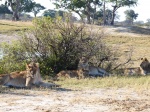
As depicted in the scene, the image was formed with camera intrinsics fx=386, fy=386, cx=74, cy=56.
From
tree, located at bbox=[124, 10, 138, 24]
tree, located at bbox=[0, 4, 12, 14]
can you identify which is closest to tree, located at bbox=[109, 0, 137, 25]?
tree, located at bbox=[0, 4, 12, 14]

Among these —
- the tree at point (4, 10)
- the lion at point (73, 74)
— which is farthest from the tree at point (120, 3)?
the lion at point (73, 74)

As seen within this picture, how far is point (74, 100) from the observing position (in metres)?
9.42

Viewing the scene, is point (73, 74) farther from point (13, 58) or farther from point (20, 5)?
point (20, 5)

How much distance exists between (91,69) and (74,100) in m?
6.24

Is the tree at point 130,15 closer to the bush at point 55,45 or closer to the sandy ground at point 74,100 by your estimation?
the bush at point 55,45

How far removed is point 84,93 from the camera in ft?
35.0

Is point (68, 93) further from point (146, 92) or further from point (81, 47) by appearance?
point (81, 47)

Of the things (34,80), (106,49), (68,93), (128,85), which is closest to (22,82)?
(34,80)

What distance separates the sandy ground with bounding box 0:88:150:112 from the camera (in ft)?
28.0

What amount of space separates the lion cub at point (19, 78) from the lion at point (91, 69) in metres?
3.55

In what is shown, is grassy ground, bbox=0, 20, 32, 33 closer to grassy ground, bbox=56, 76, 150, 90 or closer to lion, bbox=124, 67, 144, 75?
lion, bbox=124, 67, 144, 75

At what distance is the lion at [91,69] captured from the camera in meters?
15.4

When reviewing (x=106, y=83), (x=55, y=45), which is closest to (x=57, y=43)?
(x=55, y=45)

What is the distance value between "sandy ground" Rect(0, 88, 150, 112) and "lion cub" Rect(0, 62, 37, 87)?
1.04 metres
